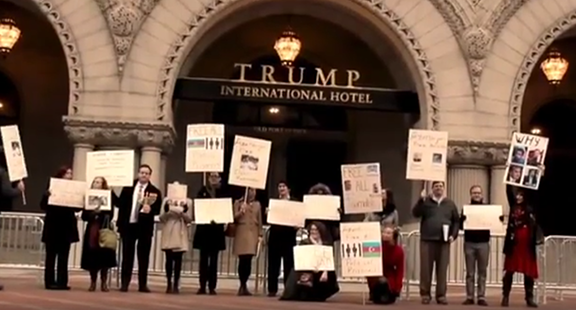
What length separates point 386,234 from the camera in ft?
46.8

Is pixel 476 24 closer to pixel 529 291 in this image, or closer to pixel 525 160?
pixel 525 160

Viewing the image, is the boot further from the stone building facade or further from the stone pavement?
the stone building facade

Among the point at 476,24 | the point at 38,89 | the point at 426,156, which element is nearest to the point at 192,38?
the point at 476,24

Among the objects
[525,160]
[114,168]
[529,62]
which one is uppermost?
[529,62]

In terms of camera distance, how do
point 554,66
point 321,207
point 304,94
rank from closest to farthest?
point 321,207 → point 304,94 → point 554,66

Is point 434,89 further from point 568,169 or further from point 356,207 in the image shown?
point 568,169

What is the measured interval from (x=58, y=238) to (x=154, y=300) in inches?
82.6

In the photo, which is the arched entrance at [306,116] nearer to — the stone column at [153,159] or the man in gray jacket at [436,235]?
the stone column at [153,159]

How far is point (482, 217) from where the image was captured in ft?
48.4

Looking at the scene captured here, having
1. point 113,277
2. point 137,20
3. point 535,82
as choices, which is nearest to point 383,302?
point 113,277

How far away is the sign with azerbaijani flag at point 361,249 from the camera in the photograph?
13.6m

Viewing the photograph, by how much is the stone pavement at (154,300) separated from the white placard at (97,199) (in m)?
1.27

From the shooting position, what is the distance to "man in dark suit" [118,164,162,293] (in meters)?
14.4

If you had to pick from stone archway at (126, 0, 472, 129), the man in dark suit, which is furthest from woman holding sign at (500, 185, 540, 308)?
the man in dark suit
